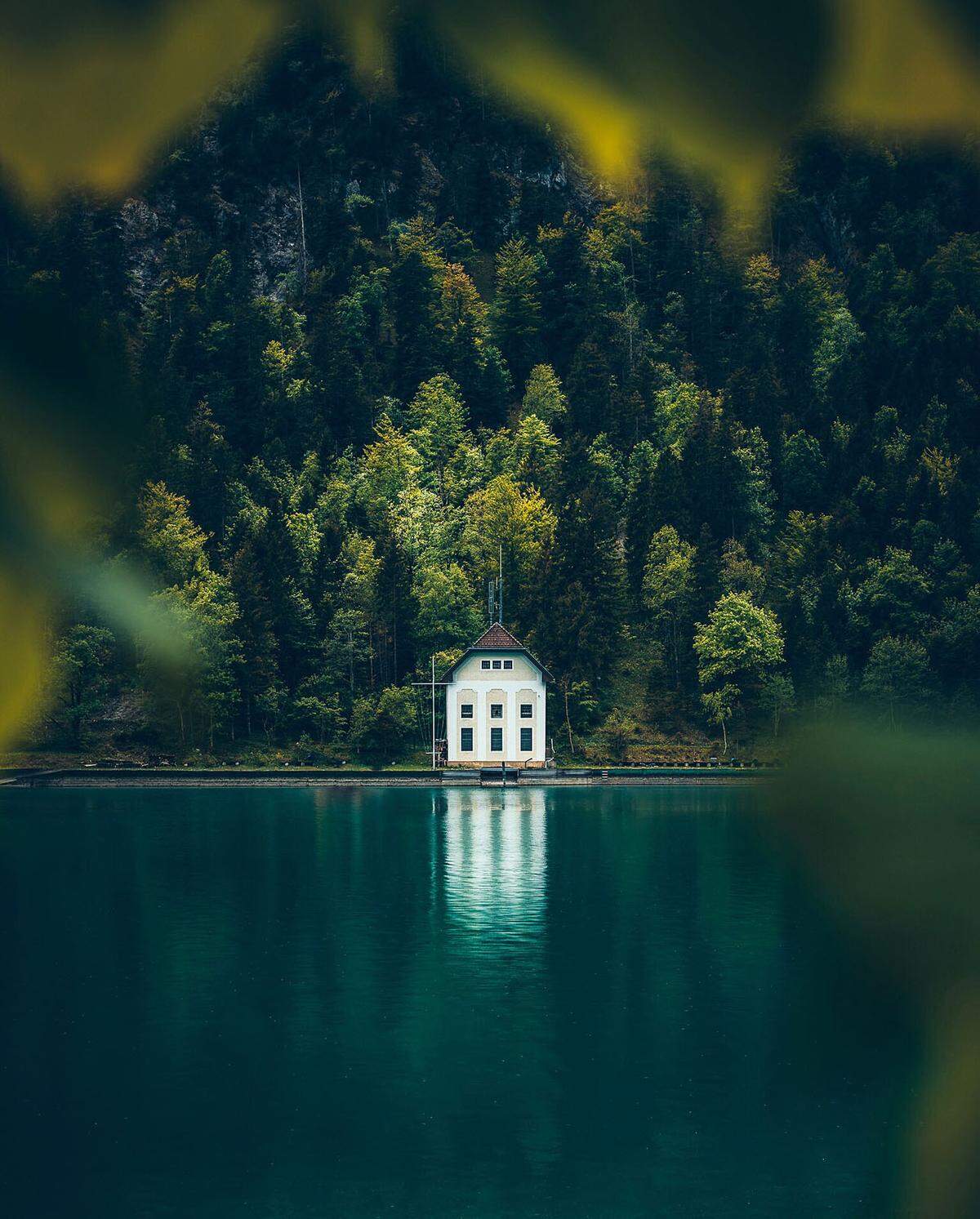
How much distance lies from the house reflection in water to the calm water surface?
33 centimetres

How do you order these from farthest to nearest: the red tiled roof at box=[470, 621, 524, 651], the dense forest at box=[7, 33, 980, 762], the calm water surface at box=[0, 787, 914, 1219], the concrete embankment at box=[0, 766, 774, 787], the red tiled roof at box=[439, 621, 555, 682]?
the dense forest at box=[7, 33, 980, 762] → the red tiled roof at box=[470, 621, 524, 651] → the red tiled roof at box=[439, 621, 555, 682] → the concrete embankment at box=[0, 766, 774, 787] → the calm water surface at box=[0, 787, 914, 1219]

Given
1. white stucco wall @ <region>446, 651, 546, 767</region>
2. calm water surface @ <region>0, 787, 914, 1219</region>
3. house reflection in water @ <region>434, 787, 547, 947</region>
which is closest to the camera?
calm water surface @ <region>0, 787, 914, 1219</region>

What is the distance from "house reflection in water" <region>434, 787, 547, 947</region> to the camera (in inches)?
2065

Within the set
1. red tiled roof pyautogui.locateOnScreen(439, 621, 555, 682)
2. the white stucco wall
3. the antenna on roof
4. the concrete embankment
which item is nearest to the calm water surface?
the concrete embankment

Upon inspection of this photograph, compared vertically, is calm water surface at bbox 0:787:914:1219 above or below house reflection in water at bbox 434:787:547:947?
below

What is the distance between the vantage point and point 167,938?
47812 mm

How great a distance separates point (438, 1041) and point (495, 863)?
3402 centimetres

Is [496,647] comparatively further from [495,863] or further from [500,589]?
[495,863]

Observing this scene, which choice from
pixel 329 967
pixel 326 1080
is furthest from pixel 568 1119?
pixel 329 967

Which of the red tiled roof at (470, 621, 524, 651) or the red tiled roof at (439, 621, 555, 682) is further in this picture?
the red tiled roof at (470, 621, 524, 651)

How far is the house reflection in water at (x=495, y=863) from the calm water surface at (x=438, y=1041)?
0.33 meters

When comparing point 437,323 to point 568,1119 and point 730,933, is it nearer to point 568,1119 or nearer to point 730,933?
point 730,933

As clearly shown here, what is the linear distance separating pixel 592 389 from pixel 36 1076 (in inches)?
6041

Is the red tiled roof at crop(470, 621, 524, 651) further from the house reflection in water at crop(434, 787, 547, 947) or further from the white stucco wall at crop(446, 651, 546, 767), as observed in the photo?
the house reflection in water at crop(434, 787, 547, 947)
